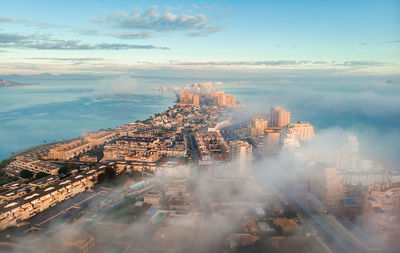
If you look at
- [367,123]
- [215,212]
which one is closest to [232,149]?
[215,212]

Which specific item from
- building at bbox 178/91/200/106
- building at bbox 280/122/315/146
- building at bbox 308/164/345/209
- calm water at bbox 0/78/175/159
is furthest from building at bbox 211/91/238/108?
building at bbox 308/164/345/209

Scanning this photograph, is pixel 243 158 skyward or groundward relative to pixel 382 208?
skyward

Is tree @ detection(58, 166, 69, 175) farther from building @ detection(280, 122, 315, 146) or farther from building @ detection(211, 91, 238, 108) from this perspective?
building @ detection(211, 91, 238, 108)

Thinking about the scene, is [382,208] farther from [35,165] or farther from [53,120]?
[53,120]

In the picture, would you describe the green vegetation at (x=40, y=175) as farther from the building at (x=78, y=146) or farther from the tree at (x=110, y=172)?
the tree at (x=110, y=172)

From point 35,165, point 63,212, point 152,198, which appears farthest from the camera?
point 35,165

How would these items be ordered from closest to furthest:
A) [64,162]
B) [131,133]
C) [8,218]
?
[8,218] < [64,162] < [131,133]

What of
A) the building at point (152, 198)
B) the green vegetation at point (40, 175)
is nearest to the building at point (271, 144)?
the building at point (152, 198)

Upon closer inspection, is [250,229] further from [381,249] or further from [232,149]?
[232,149]

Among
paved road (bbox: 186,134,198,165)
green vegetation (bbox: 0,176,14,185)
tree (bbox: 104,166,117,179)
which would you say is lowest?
paved road (bbox: 186,134,198,165)

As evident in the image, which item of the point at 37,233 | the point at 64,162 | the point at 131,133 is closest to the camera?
the point at 37,233

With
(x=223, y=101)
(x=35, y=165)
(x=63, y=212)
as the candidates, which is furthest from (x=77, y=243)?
(x=223, y=101)
